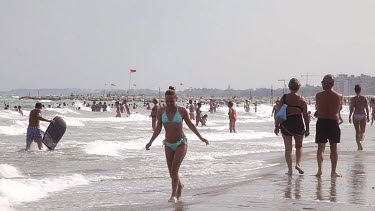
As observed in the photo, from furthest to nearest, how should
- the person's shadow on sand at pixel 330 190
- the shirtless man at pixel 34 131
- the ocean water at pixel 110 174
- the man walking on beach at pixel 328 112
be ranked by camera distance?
the shirtless man at pixel 34 131 → the man walking on beach at pixel 328 112 → the ocean water at pixel 110 174 → the person's shadow on sand at pixel 330 190

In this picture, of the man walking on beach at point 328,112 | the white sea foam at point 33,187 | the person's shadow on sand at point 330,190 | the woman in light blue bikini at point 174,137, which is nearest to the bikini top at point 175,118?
the woman in light blue bikini at point 174,137

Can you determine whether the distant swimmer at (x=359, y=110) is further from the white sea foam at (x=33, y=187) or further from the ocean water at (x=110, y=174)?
the white sea foam at (x=33, y=187)

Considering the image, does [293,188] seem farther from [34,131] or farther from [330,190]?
[34,131]

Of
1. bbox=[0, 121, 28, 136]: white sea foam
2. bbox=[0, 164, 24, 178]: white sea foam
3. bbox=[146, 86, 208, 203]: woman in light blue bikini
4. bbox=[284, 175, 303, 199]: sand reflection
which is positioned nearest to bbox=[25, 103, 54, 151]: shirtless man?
bbox=[0, 164, 24, 178]: white sea foam

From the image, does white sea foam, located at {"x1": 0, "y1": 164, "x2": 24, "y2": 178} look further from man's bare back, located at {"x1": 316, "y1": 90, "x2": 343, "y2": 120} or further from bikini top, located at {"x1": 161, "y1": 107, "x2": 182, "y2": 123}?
man's bare back, located at {"x1": 316, "y1": 90, "x2": 343, "y2": 120}

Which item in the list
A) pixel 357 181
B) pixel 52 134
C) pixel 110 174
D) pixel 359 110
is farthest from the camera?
pixel 52 134

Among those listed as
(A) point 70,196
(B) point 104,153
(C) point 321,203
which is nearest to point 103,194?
(A) point 70,196

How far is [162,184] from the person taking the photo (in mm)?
9148

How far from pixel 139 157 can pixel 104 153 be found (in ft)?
4.38

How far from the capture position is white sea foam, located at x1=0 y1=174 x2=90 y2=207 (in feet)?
25.9

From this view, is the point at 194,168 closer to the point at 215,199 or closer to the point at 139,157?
the point at 139,157

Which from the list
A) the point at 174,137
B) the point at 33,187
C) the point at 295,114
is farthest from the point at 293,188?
the point at 33,187

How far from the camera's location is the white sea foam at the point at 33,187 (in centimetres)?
789

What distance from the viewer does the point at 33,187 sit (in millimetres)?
8695
